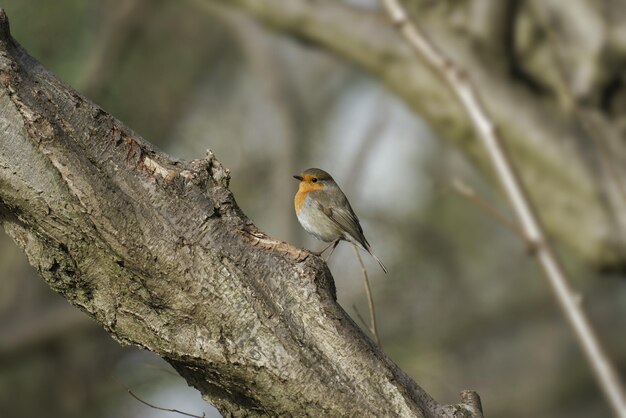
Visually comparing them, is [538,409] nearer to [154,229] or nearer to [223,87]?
[223,87]

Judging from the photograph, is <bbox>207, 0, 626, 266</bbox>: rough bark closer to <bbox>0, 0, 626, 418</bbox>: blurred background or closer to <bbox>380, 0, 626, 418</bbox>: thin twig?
<bbox>0, 0, 626, 418</bbox>: blurred background

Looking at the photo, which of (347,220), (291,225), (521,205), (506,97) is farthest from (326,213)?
(291,225)

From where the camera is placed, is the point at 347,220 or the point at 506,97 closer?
the point at 347,220

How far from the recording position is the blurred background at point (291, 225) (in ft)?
18.2

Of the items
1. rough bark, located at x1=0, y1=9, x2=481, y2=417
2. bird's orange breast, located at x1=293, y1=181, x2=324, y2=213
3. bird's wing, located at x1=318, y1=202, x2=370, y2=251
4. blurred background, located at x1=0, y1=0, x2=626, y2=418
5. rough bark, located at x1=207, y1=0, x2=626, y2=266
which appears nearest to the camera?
rough bark, located at x1=0, y1=9, x2=481, y2=417

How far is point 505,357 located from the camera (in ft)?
31.8

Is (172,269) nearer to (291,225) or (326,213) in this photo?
(326,213)

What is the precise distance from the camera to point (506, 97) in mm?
4191

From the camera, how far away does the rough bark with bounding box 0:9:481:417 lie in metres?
1.47

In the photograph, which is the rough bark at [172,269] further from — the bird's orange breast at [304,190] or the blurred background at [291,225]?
the blurred background at [291,225]

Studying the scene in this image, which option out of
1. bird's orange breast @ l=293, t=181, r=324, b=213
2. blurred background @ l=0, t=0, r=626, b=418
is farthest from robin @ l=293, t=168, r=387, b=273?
blurred background @ l=0, t=0, r=626, b=418

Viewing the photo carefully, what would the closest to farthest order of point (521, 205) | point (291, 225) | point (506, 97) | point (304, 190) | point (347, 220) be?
point (521, 205) < point (347, 220) < point (304, 190) < point (506, 97) < point (291, 225)

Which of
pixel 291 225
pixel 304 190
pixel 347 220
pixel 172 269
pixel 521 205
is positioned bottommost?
pixel 172 269

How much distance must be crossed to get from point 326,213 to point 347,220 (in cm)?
11
